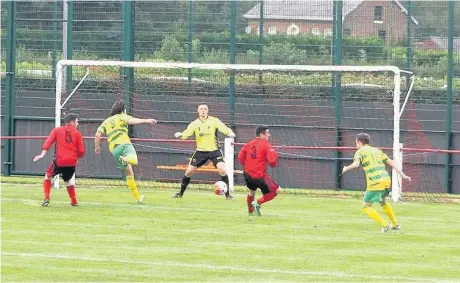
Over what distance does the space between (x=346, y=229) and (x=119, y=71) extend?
433 inches

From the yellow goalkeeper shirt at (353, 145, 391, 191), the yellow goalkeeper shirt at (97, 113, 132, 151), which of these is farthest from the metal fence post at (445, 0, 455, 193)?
the yellow goalkeeper shirt at (353, 145, 391, 191)

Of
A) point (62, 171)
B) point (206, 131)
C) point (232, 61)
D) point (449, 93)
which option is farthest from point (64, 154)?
point (449, 93)

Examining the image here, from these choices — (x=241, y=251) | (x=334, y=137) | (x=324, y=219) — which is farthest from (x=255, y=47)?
(x=241, y=251)

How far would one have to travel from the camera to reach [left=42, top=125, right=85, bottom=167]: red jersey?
21172 mm

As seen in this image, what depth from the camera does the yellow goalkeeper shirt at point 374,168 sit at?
1817 cm

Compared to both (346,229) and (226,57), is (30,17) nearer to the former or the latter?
(226,57)

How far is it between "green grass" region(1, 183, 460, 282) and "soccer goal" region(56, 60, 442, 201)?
3.42 metres

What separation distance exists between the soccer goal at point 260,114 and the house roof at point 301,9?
123cm

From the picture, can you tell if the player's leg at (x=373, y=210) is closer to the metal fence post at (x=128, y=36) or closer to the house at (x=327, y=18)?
the house at (x=327, y=18)

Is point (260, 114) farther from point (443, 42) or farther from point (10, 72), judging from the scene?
point (10, 72)

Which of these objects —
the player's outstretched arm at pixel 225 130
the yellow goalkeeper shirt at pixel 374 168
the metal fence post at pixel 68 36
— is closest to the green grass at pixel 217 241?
the yellow goalkeeper shirt at pixel 374 168

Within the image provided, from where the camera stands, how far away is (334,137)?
1054 inches

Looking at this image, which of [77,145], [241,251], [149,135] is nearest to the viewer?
[241,251]

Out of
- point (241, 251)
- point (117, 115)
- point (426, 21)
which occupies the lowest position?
point (241, 251)
